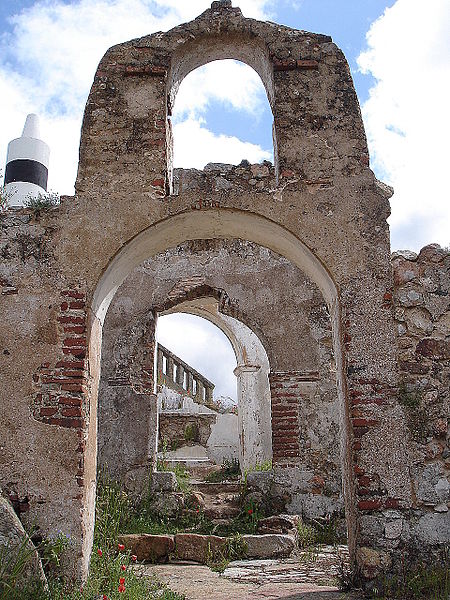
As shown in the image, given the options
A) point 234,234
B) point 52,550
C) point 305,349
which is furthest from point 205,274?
point 52,550

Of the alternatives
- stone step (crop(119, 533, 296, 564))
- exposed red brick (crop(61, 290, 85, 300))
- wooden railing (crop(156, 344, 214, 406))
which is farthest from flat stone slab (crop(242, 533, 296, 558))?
wooden railing (crop(156, 344, 214, 406))

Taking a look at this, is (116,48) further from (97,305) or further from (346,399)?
(346,399)

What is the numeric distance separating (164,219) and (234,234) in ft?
2.89

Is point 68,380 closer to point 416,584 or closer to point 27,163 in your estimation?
point 416,584

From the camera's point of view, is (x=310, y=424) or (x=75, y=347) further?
(x=310, y=424)

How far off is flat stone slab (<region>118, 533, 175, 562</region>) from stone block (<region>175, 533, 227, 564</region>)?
0.29ft

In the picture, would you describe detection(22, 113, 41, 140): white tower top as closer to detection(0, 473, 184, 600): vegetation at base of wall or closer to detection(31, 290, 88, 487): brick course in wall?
detection(31, 290, 88, 487): brick course in wall

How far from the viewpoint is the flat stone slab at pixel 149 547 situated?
595 cm

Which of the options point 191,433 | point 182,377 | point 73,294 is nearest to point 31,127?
point 73,294

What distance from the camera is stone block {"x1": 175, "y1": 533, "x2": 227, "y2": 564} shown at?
19.4ft

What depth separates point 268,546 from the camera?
6.09 m

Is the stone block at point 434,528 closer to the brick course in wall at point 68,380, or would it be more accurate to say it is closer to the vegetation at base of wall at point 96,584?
the vegetation at base of wall at point 96,584

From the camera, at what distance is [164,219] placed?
4789 mm

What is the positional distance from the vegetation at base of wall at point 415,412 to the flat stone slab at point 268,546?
2529 millimetres
